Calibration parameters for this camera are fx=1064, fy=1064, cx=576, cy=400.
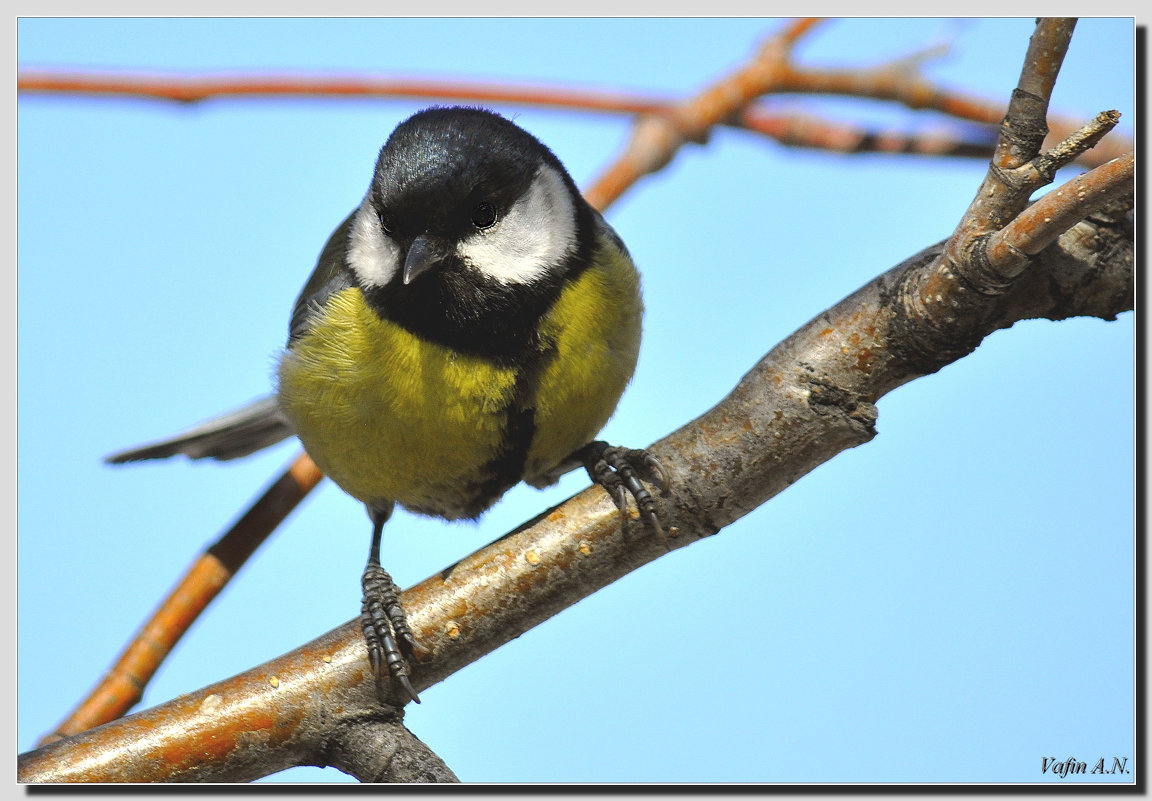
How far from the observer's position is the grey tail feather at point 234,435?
2.98 meters

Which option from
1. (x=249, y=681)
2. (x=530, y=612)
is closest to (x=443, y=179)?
(x=530, y=612)

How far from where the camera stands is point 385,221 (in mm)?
2066

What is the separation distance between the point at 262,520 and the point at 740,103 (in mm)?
1423

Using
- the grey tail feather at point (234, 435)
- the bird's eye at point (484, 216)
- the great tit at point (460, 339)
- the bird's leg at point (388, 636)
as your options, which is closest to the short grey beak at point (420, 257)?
the great tit at point (460, 339)

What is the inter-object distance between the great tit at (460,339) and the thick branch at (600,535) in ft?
0.23

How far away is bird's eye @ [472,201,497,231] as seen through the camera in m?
2.06

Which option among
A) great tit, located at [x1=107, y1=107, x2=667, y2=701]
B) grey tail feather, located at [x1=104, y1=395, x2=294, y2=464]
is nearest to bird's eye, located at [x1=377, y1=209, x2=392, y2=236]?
great tit, located at [x1=107, y1=107, x2=667, y2=701]

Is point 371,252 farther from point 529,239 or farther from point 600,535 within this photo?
point 600,535

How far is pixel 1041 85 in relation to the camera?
5.25 feet

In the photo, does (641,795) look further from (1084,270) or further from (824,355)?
(1084,270)

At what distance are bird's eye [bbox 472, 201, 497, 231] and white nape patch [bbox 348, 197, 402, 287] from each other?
164mm

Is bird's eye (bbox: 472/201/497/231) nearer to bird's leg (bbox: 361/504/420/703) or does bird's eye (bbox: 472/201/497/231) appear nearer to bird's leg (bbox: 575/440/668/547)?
bird's leg (bbox: 575/440/668/547)

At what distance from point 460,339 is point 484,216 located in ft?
0.81

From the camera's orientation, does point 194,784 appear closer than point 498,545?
Yes
